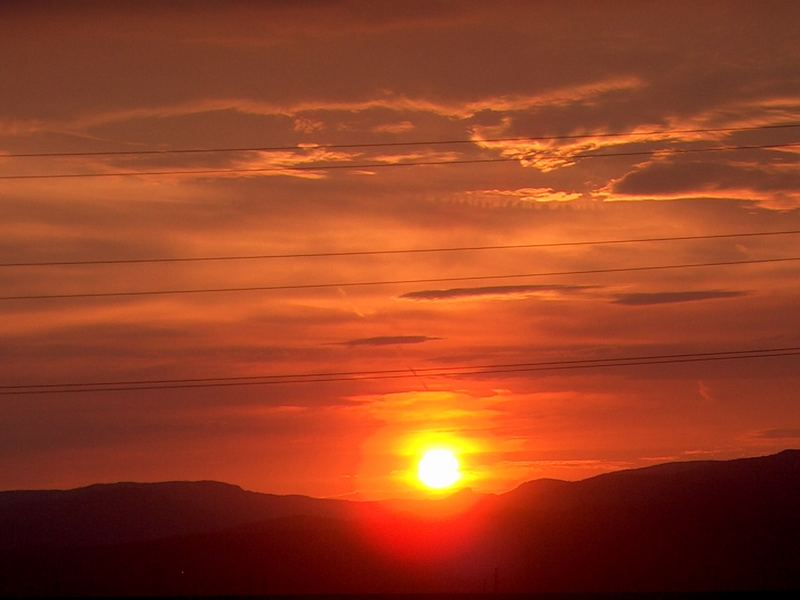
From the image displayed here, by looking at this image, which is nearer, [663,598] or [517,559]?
[663,598]

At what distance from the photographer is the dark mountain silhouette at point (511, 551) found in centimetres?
9538

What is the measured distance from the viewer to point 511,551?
12575cm

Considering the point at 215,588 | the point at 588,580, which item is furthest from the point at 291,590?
the point at 588,580

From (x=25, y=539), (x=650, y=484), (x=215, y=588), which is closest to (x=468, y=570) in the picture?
(x=215, y=588)

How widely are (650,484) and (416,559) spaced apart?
185 feet

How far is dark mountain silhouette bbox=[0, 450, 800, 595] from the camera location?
95.4 m

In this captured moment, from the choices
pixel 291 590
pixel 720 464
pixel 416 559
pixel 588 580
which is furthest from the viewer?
pixel 720 464

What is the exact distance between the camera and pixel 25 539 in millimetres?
185250

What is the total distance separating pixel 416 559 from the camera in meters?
124

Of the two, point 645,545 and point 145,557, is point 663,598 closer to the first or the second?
point 645,545

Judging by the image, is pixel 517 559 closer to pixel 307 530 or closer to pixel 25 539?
pixel 307 530

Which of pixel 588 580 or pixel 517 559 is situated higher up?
pixel 517 559

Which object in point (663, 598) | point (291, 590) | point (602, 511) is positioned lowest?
point (663, 598)

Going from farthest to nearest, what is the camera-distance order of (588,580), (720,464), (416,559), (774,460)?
(720,464), (774,460), (416,559), (588,580)
